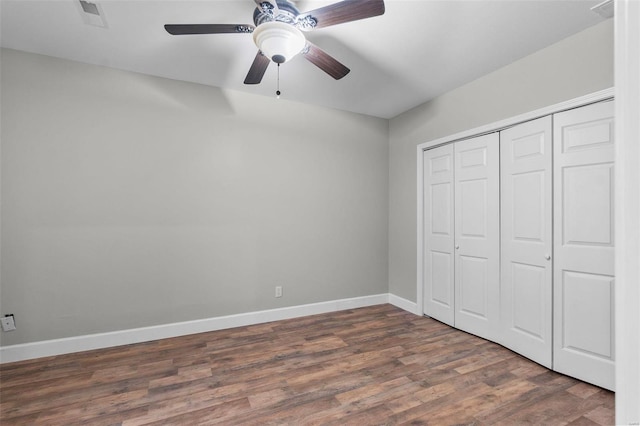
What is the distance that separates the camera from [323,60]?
228 centimetres

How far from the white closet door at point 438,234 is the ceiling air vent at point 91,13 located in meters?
3.40

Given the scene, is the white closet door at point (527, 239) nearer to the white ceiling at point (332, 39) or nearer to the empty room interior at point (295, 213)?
the empty room interior at point (295, 213)

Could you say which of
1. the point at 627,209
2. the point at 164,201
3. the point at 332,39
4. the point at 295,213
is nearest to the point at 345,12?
the point at 332,39

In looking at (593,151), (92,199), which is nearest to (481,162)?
(593,151)

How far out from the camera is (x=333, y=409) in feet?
6.50

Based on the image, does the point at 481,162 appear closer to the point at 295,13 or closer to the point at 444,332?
the point at 444,332

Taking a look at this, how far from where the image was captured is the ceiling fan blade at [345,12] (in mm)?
1670

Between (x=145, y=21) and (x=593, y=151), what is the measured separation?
138 inches

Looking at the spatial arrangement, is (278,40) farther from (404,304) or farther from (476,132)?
(404,304)

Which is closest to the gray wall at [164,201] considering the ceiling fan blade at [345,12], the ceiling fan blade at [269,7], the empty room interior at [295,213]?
the empty room interior at [295,213]

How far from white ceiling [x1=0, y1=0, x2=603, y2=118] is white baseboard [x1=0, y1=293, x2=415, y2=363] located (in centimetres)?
257

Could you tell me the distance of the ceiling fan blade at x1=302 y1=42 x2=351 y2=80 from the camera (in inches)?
85.0

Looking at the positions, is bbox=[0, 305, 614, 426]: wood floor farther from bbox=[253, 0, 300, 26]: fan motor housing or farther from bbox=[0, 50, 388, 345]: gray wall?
bbox=[253, 0, 300, 26]: fan motor housing

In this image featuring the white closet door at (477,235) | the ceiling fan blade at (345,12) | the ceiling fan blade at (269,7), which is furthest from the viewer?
the white closet door at (477,235)
